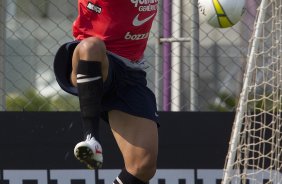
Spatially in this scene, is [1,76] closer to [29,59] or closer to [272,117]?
[29,59]

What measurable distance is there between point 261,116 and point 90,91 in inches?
82.4

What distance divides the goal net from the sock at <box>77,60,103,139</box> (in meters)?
1.38

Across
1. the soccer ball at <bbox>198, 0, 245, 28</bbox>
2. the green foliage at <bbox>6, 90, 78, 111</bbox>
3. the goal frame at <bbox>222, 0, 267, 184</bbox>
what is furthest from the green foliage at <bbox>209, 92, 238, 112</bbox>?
the soccer ball at <bbox>198, 0, 245, 28</bbox>

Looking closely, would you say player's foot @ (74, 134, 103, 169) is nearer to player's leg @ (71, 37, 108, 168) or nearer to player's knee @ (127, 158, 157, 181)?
player's leg @ (71, 37, 108, 168)

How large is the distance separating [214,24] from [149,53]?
126cm

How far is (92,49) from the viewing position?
481cm

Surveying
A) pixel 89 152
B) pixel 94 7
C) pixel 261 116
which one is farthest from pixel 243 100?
pixel 89 152

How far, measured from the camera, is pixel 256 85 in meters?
6.20

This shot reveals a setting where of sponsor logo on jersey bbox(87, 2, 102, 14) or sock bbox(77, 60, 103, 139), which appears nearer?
sock bbox(77, 60, 103, 139)

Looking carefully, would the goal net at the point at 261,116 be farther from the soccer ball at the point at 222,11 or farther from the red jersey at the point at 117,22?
the red jersey at the point at 117,22

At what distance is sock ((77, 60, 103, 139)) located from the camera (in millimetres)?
4820

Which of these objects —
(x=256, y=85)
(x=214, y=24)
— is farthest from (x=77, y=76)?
(x=256, y=85)

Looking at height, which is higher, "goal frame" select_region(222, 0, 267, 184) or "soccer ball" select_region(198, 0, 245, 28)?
"soccer ball" select_region(198, 0, 245, 28)

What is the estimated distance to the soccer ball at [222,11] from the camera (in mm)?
5574
